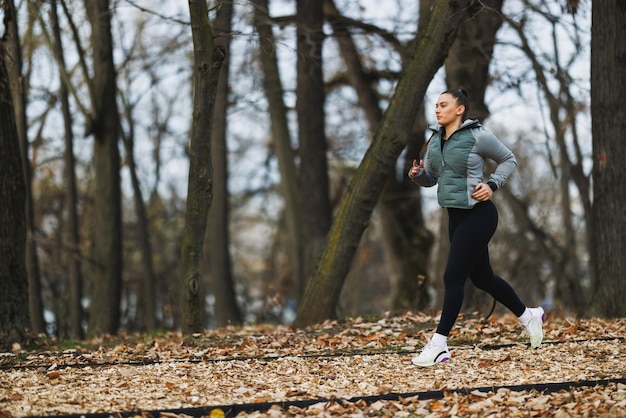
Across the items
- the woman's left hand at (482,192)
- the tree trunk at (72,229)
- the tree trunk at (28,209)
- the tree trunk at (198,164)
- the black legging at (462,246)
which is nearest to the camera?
the woman's left hand at (482,192)

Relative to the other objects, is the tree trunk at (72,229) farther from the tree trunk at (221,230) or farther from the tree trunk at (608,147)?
the tree trunk at (608,147)

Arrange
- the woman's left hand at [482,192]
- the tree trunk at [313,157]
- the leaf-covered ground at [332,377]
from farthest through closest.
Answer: the tree trunk at [313,157], the woman's left hand at [482,192], the leaf-covered ground at [332,377]

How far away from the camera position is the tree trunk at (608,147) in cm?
977

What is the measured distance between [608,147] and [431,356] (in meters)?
4.59

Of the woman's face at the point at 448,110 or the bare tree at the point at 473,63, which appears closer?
the woman's face at the point at 448,110

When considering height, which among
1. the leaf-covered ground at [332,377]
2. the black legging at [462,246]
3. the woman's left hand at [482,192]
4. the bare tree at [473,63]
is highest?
the bare tree at [473,63]

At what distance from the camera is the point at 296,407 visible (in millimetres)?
5559

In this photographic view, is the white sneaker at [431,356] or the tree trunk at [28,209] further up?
the tree trunk at [28,209]

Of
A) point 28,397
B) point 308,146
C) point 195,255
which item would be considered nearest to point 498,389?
point 28,397

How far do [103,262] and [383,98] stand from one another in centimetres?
695

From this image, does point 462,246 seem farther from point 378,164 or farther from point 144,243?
point 144,243

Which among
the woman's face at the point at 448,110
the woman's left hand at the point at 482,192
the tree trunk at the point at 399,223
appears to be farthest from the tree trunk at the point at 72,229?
the woman's left hand at the point at 482,192

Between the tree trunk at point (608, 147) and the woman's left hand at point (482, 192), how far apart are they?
13.4 feet

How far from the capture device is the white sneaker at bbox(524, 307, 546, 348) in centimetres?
710
